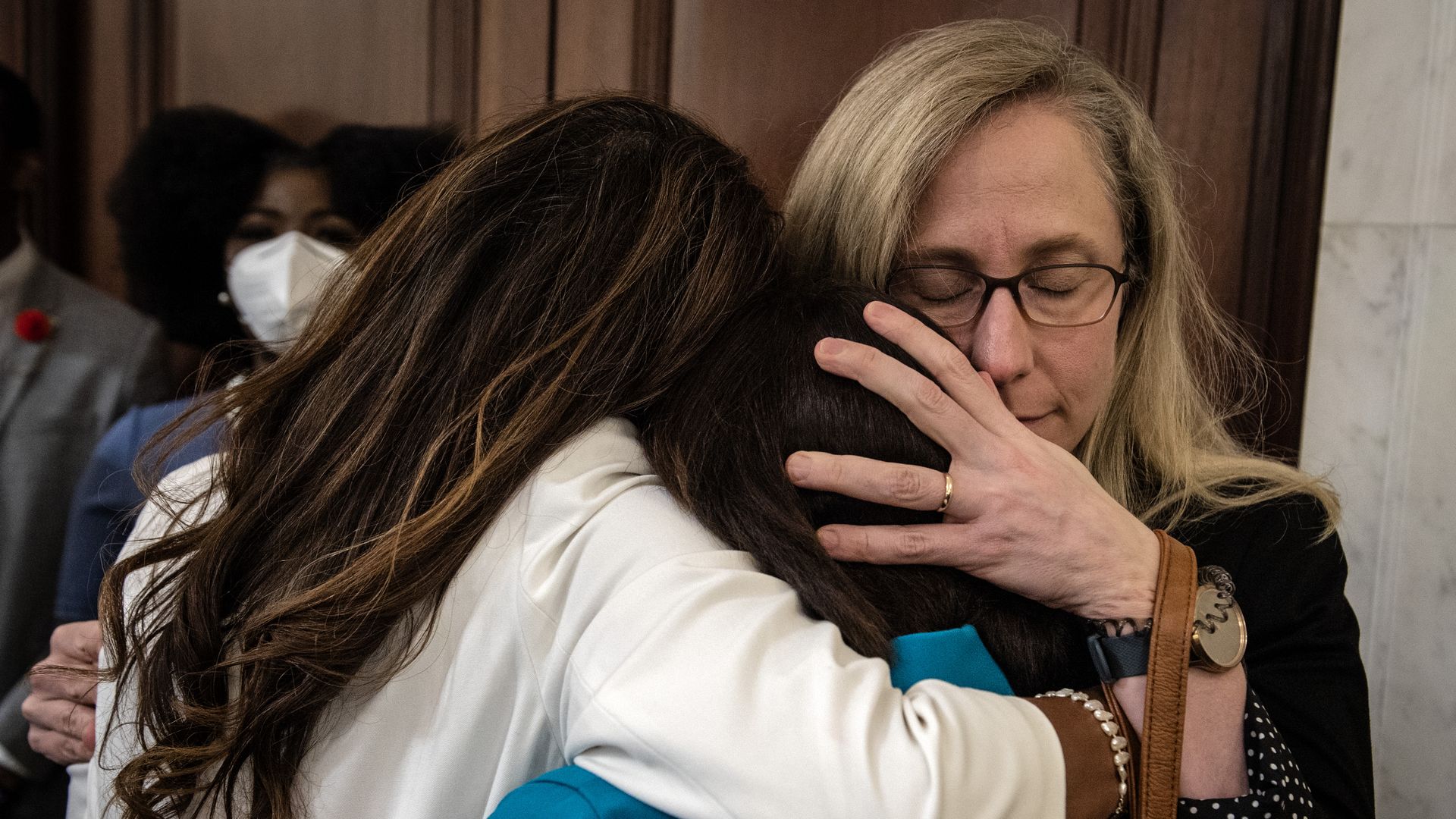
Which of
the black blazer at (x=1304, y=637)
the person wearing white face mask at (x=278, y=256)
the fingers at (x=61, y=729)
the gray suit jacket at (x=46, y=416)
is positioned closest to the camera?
the black blazer at (x=1304, y=637)

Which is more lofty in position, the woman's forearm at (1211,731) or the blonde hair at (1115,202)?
the blonde hair at (1115,202)

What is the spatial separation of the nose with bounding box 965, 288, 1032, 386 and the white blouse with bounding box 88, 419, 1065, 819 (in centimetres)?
39

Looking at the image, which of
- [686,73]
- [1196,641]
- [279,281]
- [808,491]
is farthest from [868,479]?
[279,281]

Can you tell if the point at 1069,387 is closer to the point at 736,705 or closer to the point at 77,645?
the point at 736,705

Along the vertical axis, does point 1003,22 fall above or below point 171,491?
above

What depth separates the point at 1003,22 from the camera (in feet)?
4.24

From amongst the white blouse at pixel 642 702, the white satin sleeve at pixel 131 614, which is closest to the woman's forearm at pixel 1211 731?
the white blouse at pixel 642 702

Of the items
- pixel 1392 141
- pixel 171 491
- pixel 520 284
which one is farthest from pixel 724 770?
pixel 1392 141

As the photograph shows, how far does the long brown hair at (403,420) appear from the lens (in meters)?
0.83

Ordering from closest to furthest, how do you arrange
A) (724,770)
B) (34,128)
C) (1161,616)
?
(724,770) → (1161,616) → (34,128)

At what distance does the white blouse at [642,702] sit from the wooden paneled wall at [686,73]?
876mm

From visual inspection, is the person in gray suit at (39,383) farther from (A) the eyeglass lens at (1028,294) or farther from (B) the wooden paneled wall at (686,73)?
(A) the eyeglass lens at (1028,294)

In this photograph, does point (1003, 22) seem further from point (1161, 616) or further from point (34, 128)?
point (34, 128)

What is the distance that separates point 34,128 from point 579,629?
1.73m
